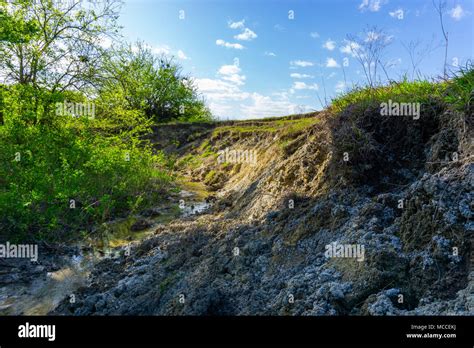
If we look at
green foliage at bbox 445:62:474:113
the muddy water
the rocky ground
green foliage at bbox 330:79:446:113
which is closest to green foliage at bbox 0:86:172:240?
the muddy water

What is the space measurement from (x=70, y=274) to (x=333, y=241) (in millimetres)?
5647

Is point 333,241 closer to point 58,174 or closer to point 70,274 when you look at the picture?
point 70,274

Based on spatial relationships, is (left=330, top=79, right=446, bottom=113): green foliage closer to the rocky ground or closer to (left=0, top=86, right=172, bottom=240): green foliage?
the rocky ground

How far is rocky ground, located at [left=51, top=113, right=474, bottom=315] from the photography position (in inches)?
166

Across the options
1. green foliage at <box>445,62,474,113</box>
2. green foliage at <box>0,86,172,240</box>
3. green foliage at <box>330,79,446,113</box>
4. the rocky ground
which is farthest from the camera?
green foliage at <box>0,86,172,240</box>

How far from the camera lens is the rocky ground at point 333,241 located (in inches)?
166

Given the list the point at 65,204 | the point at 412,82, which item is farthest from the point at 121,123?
the point at 412,82

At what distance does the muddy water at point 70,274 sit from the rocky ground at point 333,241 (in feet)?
1.61

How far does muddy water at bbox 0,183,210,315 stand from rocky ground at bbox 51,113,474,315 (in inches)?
19.3

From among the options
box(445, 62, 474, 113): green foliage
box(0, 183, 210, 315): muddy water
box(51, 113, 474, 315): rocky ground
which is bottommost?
box(0, 183, 210, 315): muddy water

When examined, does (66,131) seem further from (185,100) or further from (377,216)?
(185,100)

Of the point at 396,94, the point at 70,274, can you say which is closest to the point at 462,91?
the point at 396,94

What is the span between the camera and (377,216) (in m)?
5.36

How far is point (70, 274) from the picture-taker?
7.73 meters
